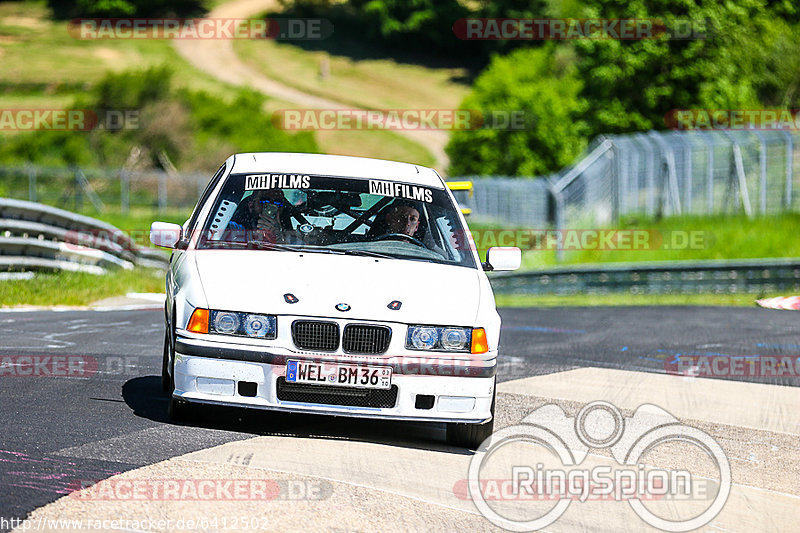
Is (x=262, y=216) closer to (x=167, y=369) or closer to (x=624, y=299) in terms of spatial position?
(x=167, y=369)

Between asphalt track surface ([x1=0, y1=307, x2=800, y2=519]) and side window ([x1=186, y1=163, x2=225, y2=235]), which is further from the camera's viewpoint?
side window ([x1=186, y1=163, x2=225, y2=235])

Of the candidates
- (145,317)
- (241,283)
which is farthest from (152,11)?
(241,283)

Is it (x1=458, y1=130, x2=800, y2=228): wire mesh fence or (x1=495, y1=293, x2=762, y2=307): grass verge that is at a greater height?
(x1=458, y1=130, x2=800, y2=228): wire mesh fence

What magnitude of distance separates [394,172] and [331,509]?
340 centimetres

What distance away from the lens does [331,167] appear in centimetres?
837

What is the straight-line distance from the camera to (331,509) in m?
5.62

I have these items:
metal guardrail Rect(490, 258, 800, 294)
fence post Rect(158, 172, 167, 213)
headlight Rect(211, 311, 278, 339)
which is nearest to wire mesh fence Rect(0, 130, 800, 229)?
fence post Rect(158, 172, 167, 213)

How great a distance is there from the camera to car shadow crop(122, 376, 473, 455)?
23.7ft
